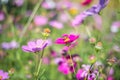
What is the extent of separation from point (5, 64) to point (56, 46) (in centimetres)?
50

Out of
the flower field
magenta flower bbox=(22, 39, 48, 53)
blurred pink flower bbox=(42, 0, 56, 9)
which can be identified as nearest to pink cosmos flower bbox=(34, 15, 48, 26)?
the flower field

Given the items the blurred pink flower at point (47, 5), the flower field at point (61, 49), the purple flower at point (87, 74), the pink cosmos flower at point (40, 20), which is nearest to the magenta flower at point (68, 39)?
the flower field at point (61, 49)

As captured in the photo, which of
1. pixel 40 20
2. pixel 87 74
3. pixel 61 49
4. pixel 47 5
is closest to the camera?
pixel 87 74

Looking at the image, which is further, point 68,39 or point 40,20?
point 40,20

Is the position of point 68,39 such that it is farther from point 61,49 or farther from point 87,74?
point 61,49

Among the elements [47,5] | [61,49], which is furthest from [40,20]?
[61,49]

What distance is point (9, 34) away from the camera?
9.32ft

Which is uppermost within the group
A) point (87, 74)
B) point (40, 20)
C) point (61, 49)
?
point (87, 74)

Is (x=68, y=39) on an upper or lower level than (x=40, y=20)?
upper

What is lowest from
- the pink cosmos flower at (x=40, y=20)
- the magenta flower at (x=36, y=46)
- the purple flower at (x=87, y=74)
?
the pink cosmos flower at (x=40, y=20)

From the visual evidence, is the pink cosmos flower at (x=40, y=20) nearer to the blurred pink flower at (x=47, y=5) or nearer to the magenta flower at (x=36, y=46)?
the blurred pink flower at (x=47, y=5)

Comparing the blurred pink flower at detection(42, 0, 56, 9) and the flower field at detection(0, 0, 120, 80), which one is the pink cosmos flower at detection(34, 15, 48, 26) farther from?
the blurred pink flower at detection(42, 0, 56, 9)

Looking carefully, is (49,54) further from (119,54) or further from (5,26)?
(5,26)

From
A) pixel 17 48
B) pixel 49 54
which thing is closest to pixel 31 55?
pixel 49 54
